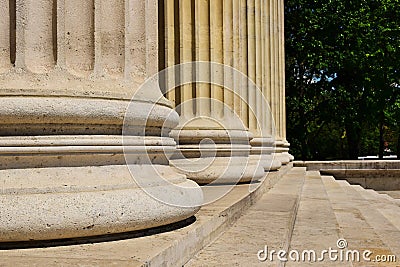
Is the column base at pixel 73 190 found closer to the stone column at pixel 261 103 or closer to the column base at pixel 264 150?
the stone column at pixel 261 103

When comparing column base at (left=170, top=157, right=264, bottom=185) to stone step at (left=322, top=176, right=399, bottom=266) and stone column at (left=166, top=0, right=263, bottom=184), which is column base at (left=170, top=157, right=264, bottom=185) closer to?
stone column at (left=166, top=0, right=263, bottom=184)

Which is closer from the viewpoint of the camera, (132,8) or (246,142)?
(132,8)

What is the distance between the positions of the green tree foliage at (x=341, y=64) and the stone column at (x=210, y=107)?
5397cm

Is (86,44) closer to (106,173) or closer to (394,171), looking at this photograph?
(106,173)

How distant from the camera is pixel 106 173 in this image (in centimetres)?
941

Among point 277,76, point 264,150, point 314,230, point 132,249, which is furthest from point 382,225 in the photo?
point 277,76

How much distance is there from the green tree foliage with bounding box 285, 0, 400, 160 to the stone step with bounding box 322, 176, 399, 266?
4819cm

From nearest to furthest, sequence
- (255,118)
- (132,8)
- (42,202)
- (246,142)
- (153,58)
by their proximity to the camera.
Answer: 1. (42,202)
2. (132,8)
3. (153,58)
4. (246,142)
5. (255,118)

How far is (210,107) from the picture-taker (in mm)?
19766

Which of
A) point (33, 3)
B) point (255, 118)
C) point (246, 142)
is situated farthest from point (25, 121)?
point (255, 118)

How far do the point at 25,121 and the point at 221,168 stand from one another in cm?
1076

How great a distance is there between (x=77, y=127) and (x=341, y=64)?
220 feet

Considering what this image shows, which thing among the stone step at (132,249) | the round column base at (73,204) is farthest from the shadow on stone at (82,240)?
the round column base at (73,204)

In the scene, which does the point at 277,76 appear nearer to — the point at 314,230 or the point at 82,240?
the point at 314,230
